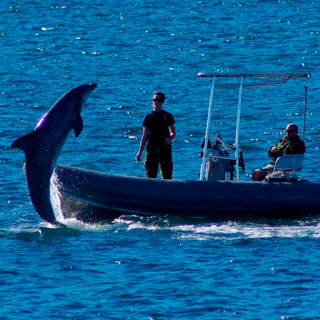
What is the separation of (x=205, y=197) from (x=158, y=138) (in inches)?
49.2

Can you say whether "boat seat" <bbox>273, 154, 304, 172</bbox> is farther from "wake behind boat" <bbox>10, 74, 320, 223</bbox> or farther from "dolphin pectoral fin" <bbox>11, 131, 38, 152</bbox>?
"dolphin pectoral fin" <bbox>11, 131, 38, 152</bbox>

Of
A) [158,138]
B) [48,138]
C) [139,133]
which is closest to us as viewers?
[48,138]

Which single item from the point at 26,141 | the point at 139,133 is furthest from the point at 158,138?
the point at 139,133

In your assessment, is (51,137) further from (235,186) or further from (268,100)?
(268,100)

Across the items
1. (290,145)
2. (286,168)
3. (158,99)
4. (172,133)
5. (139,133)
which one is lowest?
(139,133)

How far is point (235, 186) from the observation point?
61.6 ft

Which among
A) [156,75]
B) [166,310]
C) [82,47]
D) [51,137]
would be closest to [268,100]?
[156,75]

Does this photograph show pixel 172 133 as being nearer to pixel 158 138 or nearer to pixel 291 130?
pixel 158 138

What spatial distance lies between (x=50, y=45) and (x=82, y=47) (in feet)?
3.91

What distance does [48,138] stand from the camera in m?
18.0

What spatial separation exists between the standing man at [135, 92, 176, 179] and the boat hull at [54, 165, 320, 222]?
611 millimetres

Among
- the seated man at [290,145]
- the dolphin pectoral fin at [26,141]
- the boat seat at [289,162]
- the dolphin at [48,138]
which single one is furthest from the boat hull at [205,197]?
the dolphin pectoral fin at [26,141]

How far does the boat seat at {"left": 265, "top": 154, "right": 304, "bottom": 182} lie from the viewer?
18.8 meters

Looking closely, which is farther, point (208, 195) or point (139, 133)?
point (139, 133)
